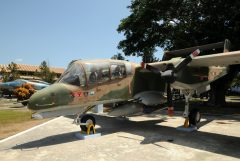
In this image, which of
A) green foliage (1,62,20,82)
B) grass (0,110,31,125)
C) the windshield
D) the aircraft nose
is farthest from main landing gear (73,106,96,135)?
green foliage (1,62,20,82)

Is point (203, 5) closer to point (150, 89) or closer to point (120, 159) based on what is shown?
point (150, 89)

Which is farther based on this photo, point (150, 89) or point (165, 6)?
point (165, 6)

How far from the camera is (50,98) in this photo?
1212 centimetres

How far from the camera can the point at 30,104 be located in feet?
38.8

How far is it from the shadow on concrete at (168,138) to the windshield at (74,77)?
2776 millimetres

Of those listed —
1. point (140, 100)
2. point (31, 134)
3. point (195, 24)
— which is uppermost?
point (195, 24)

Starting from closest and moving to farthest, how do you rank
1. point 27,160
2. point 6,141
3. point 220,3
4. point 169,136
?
point 27,160
point 6,141
point 169,136
point 220,3

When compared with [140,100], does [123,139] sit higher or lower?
lower

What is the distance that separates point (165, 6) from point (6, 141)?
2335 centimetres

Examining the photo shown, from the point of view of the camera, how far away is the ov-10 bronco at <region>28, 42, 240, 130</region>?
12.5 meters

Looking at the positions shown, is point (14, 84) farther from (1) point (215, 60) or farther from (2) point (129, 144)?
(1) point (215, 60)

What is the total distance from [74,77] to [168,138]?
5497 millimetres

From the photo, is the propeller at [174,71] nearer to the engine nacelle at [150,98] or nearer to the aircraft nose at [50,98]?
the engine nacelle at [150,98]

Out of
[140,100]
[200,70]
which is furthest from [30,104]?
[200,70]
